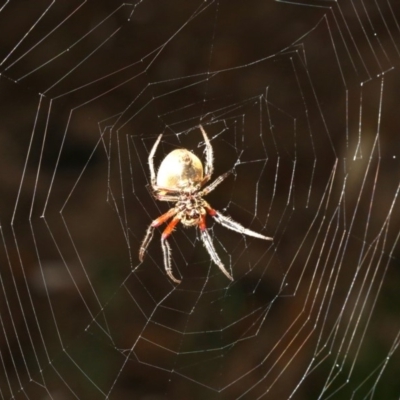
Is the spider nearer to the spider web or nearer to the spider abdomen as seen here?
the spider abdomen

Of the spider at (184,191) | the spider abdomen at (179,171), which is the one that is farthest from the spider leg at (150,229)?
the spider abdomen at (179,171)

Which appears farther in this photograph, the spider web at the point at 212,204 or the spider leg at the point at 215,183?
the spider web at the point at 212,204

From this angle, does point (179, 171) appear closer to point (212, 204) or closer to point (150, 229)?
point (150, 229)

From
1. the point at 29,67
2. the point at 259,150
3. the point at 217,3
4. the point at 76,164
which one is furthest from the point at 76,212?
the point at 217,3

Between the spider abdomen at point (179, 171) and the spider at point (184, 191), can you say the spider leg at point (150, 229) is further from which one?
the spider abdomen at point (179, 171)

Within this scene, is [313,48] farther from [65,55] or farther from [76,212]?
[76,212]

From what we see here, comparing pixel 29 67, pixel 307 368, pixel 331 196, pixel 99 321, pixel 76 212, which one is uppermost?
pixel 29 67

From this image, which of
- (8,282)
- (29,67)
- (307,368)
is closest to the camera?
(29,67)
